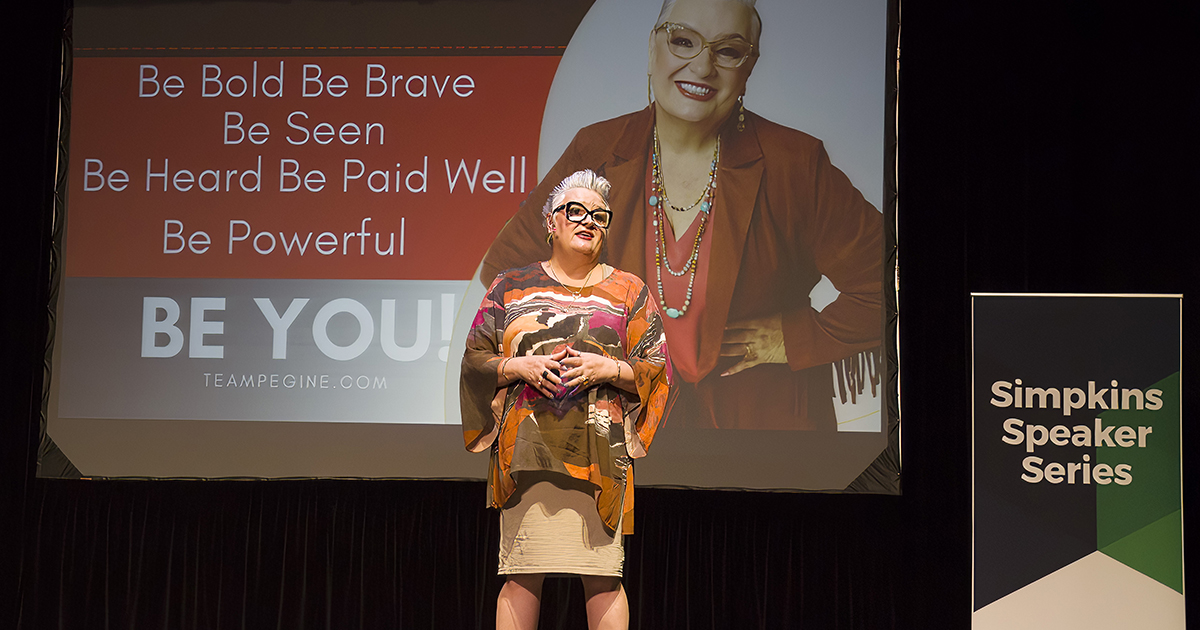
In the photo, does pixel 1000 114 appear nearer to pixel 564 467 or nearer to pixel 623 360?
pixel 623 360

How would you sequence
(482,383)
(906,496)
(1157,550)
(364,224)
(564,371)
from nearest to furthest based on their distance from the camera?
(564,371) → (482,383) → (1157,550) → (906,496) → (364,224)

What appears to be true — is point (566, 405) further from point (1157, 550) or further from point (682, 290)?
point (1157, 550)

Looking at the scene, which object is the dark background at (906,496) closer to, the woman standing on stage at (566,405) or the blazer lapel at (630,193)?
the blazer lapel at (630,193)

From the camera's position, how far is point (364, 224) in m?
3.59

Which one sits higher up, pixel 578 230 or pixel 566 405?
pixel 578 230

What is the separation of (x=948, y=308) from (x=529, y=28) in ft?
6.34

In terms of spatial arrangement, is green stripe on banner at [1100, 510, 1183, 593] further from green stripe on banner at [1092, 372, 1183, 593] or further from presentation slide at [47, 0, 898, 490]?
presentation slide at [47, 0, 898, 490]

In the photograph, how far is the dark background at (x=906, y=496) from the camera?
348 cm

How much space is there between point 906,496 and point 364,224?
2.30 m

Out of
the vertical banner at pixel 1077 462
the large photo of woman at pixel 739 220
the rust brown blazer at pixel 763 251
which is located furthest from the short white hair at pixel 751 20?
the vertical banner at pixel 1077 462

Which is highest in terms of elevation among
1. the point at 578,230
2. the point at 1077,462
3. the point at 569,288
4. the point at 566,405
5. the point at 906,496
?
the point at 578,230

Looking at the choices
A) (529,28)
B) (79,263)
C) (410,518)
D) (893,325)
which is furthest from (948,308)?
(79,263)

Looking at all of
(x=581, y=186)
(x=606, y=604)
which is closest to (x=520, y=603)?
(x=606, y=604)

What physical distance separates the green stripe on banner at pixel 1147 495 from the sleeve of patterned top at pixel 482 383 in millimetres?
2243
